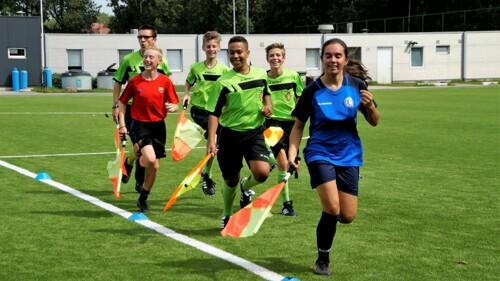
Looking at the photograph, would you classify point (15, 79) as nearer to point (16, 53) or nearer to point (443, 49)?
point (16, 53)

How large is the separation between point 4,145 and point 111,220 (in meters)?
8.84

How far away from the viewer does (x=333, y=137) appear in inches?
242

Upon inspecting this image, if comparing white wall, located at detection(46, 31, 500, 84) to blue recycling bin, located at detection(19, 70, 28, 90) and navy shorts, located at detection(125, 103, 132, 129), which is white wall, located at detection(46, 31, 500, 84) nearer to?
blue recycling bin, located at detection(19, 70, 28, 90)

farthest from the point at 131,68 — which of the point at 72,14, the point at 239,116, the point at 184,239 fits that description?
the point at 72,14

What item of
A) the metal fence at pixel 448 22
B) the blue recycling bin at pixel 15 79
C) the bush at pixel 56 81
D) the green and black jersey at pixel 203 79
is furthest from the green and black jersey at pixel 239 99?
the metal fence at pixel 448 22

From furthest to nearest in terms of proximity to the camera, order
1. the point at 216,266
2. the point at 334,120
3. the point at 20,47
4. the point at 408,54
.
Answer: the point at 408,54, the point at 20,47, the point at 216,266, the point at 334,120

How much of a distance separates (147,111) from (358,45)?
50.5 meters

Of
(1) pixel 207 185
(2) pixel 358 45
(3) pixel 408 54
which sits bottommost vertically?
(1) pixel 207 185

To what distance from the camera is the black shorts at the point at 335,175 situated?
6.04 metres

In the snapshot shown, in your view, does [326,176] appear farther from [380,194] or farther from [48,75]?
[48,75]

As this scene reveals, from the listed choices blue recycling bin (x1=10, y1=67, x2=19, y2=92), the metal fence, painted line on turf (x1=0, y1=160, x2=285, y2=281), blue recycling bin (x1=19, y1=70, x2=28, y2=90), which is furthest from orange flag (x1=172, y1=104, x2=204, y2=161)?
the metal fence

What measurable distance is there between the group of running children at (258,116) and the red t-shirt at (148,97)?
13 millimetres

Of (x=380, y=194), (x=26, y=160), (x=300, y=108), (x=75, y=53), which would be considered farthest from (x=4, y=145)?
(x=75, y=53)

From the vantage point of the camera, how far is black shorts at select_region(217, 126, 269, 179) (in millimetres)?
7789
